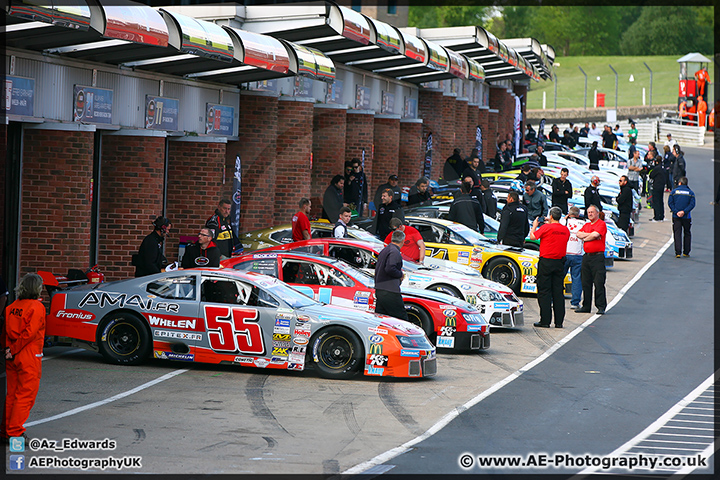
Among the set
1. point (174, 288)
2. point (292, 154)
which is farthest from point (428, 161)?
point (174, 288)

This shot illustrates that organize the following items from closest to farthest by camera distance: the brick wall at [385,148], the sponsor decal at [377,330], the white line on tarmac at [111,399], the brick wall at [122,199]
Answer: the white line on tarmac at [111,399]
the sponsor decal at [377,330]
the brick wall at [122,199]
the brick wall at [385,148]

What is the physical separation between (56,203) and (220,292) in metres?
4.02

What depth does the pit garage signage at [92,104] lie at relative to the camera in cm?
1477

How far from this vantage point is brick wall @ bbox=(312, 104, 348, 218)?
82.3 ft

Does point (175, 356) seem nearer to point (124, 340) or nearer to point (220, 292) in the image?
point (124, 340)

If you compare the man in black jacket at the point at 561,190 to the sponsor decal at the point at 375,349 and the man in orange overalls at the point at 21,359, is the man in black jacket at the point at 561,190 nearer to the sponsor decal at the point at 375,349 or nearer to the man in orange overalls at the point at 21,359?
the sponsor decal at the point at 375,349

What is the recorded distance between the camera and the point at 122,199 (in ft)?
55.8

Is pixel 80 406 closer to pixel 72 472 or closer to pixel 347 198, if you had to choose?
pixel 72 472

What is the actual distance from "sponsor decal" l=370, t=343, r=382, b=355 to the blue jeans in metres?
6.80

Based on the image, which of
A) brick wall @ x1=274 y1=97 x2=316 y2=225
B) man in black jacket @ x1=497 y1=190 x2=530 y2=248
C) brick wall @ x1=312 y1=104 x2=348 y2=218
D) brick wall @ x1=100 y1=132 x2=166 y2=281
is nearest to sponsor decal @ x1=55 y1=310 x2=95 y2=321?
brick wall @ x1=100 y1=132 x2=166 y2=281

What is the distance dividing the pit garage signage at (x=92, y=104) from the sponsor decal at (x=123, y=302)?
140 inches

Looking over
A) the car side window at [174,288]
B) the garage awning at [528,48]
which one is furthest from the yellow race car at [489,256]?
the garage awning at [528,48]

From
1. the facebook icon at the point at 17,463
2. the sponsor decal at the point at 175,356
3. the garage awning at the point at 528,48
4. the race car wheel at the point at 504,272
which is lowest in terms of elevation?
the facebook icon at the point at 17,463

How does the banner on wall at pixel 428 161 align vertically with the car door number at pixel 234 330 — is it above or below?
above
